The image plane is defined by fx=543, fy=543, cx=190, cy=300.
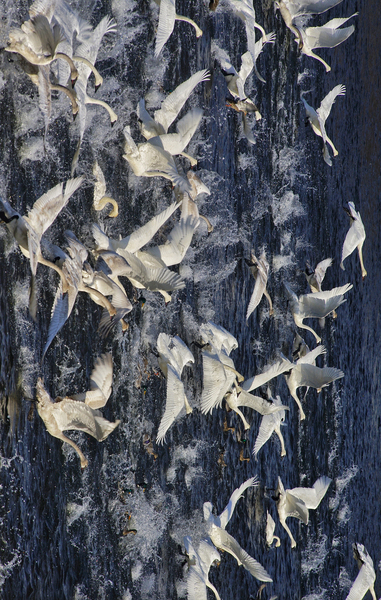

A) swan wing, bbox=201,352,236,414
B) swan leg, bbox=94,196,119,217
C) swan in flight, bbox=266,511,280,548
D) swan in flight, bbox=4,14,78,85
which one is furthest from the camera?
swan in flight, bbox=266,511,280,548

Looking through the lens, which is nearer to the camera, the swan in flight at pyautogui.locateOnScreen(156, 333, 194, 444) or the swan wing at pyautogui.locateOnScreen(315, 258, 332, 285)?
the swan in flight at pyautogui.locateOnScreen(156, 333, 194, 444)

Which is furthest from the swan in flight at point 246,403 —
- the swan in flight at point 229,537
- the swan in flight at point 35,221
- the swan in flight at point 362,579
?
the swan in flight at point 362,579

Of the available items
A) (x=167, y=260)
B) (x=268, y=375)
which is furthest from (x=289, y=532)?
(x=167, y=260)

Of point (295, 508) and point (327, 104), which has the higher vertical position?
point (327, 104)

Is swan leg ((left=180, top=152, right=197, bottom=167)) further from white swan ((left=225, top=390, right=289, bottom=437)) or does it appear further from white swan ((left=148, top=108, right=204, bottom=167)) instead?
white swan ((left=225, top=390, right=289, bottom=437))

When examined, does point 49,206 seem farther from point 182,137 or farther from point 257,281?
point 257,281

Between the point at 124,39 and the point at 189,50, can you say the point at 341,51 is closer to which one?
the point at 189,50

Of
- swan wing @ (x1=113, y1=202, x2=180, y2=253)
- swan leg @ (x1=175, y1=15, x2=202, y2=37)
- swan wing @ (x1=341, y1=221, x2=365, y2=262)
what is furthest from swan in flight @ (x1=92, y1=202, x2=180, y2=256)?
swan wing @ (x1=341, y1=221, x2=365, y2=262)

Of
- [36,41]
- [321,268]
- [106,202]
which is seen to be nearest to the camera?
[36,41]

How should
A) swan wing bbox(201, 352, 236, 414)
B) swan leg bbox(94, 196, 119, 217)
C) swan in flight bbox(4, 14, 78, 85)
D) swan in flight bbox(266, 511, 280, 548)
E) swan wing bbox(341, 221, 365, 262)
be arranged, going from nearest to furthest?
swan in flight bbox(4, 14, 78, 85) < swan leg bbox(94, 196, 119, 217) < swan wing bbox(201, 352, 236, 414) < swan in flight bbox(266, 511, 280, 548) < swan wing bbox(341, 221, 365, 262)
